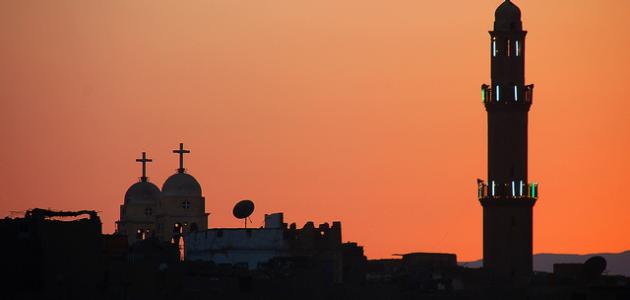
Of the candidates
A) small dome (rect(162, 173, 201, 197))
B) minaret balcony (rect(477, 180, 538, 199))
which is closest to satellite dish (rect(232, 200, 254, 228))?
minaret balcony (rect(477, 180, 538, 199))

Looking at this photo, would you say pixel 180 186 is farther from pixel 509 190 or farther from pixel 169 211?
pixel 509 190

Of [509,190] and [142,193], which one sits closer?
[509,190]

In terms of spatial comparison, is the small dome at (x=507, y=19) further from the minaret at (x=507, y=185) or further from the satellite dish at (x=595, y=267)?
the satellite dish at (x=595, y=267)

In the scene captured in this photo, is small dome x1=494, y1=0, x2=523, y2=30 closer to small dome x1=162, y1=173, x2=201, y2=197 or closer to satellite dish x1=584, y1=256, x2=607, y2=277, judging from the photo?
satellite dish x1=584, y1=256, x2=607, y2=277

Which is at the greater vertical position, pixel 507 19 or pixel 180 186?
pixel 507 19

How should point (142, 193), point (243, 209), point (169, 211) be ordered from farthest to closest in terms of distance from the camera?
point (142, 193) → point (169, 211) → point (243, 209)

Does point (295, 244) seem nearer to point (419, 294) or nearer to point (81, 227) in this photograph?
point (419, 294)

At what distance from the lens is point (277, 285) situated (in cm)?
13125

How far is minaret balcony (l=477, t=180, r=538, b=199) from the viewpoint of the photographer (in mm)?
146375

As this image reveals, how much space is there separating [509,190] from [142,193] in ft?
138

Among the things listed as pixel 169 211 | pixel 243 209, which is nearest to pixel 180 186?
pixel 169 211

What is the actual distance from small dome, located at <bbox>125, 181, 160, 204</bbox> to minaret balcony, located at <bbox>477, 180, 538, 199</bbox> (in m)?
40.0

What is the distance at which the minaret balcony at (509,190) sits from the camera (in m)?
Answer: 146

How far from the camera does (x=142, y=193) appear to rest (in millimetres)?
182625
